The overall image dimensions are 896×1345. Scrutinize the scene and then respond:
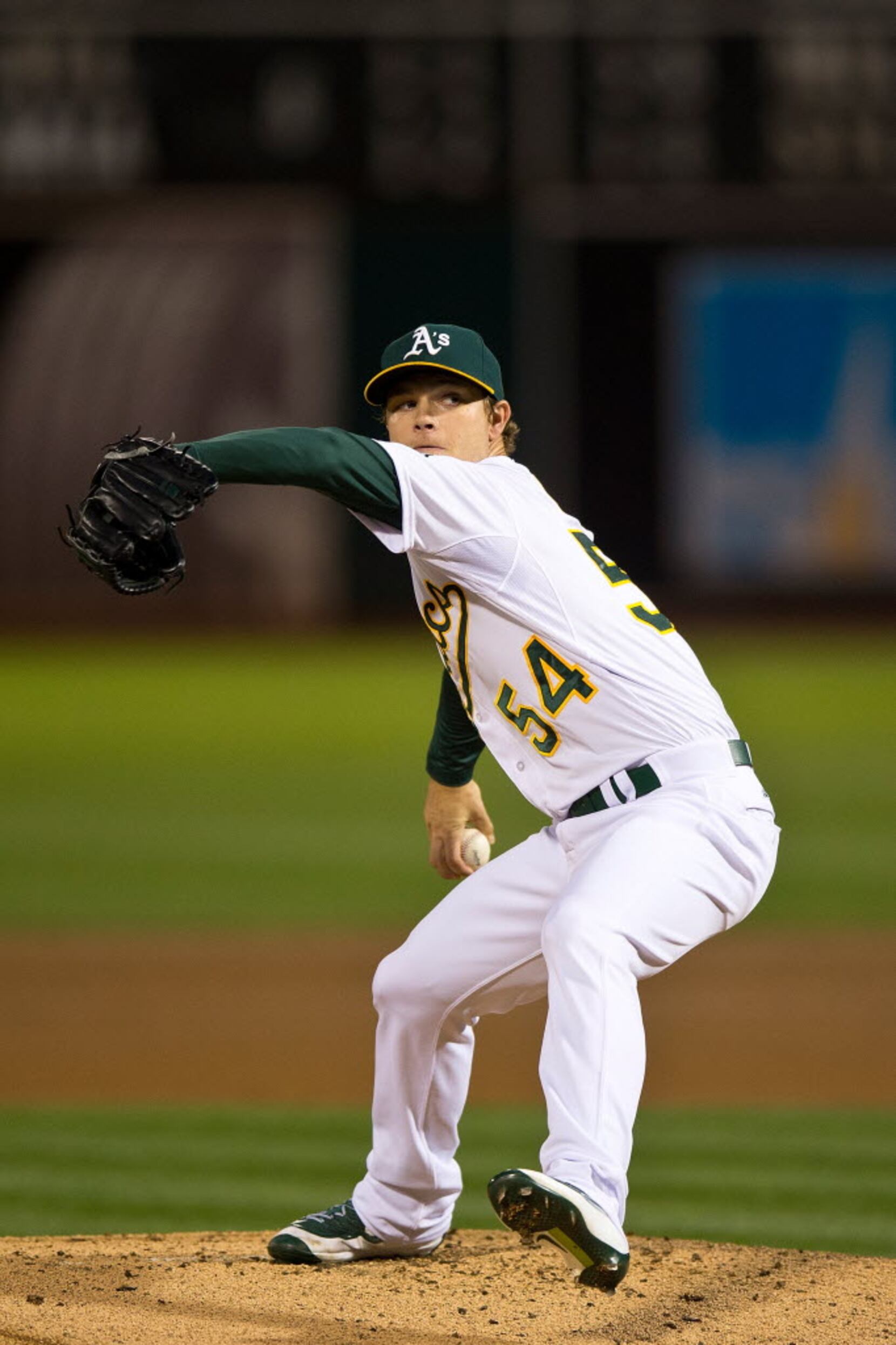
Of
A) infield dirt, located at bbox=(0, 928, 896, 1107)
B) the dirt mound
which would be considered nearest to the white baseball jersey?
the dirt mound

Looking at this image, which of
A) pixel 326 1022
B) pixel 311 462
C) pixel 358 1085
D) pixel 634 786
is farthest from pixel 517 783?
pixel 326 1022

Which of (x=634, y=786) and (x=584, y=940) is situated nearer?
(x=584, y=940)

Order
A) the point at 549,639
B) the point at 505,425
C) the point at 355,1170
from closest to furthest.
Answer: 1. the point at 549,639
2. the point at 505,425
3. the point at 355,1170

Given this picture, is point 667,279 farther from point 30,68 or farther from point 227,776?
point 227,776

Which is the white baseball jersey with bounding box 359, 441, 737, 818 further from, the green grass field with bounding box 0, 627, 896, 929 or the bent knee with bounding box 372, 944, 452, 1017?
the green grass field with bounding box 0, 627, 896, 929

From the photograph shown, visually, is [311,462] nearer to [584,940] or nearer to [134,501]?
[134,501]

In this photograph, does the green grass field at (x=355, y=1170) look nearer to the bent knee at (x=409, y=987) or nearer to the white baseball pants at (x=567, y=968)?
the white baseball pants at (x=567, y=968)

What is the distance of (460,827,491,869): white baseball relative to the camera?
397 cm

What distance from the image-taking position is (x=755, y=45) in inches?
633

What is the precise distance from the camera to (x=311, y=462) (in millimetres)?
2963

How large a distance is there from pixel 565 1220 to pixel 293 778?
10.4 meters

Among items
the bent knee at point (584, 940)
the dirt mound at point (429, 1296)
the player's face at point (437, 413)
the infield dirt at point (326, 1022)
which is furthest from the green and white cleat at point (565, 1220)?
the infield dirt at point (326, 1022)

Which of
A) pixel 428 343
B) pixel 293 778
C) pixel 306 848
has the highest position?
pixel 428 343

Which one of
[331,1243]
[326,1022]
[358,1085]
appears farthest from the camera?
[326,1022]
